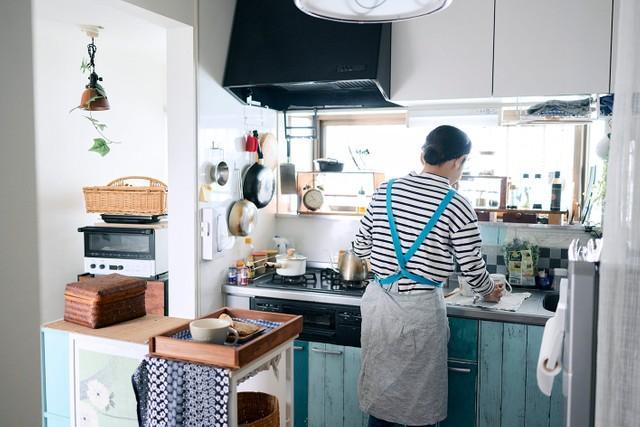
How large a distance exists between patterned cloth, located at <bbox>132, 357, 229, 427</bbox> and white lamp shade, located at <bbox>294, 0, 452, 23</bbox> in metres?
0.96

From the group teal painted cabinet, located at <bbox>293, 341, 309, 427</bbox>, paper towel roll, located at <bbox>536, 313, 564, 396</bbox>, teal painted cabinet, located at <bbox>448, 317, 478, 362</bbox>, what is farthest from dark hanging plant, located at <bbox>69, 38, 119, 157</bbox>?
paper towel roll, located at <bbox>536, 313, 564, 396</bbox>

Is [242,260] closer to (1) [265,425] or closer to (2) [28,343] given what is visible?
(2) [28,343]

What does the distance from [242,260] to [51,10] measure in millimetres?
1580

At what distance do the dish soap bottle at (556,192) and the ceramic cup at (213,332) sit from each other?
1968 mm

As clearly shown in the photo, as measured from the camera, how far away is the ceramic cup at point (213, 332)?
154cm

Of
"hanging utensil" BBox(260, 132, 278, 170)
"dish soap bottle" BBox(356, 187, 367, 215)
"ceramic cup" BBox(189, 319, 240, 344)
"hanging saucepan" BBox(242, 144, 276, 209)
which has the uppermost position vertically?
"hanging utensil" BBox(260, 132, 278, 170)

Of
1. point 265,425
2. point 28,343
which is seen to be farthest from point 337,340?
point 28,343

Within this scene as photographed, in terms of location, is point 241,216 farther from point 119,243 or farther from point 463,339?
point 463,339

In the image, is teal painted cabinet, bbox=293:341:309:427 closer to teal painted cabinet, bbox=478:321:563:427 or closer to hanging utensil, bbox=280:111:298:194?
teal painted cabinet, bbox=478:321:563:427

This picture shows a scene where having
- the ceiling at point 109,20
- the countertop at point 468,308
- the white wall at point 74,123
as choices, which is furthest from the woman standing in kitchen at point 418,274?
the white wall at point 74,123

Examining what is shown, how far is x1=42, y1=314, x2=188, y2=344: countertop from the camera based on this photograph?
1.71 m

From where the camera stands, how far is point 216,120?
2754 millimetres

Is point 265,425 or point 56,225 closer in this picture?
point 265,425

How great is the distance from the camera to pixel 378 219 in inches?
84.2
